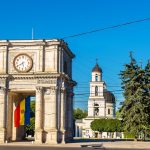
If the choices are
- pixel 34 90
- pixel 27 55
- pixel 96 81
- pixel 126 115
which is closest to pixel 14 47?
pixel 27 55

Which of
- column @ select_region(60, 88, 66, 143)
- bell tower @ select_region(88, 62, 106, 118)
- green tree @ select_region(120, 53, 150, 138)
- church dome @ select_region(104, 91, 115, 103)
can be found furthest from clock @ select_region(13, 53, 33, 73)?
church dome @ select_region(104, 91, 115, 103)

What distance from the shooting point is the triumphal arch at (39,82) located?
4881 centimetres

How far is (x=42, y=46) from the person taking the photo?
50.1 meters

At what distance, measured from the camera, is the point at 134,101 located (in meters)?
55.8

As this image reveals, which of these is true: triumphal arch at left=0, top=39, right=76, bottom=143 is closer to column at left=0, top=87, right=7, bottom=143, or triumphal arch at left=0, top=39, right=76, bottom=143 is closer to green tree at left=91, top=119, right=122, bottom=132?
column at left=0, top=87, right=7, bottom=143

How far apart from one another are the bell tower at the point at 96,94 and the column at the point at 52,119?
6027cm

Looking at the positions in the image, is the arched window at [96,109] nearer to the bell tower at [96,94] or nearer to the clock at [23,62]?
the bell tower at [96,94]

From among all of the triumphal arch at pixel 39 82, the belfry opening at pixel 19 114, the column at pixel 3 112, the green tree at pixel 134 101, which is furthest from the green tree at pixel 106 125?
the column at pixel 3 112

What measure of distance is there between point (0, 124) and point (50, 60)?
28.6ft

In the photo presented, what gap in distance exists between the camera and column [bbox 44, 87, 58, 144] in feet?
159

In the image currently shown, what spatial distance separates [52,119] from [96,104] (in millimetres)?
63415

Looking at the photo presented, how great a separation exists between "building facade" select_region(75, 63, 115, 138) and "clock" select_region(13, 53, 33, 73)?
5921 centimetres

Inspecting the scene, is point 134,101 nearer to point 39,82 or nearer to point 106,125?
point 39,82

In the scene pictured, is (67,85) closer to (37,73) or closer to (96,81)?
(37,73)
